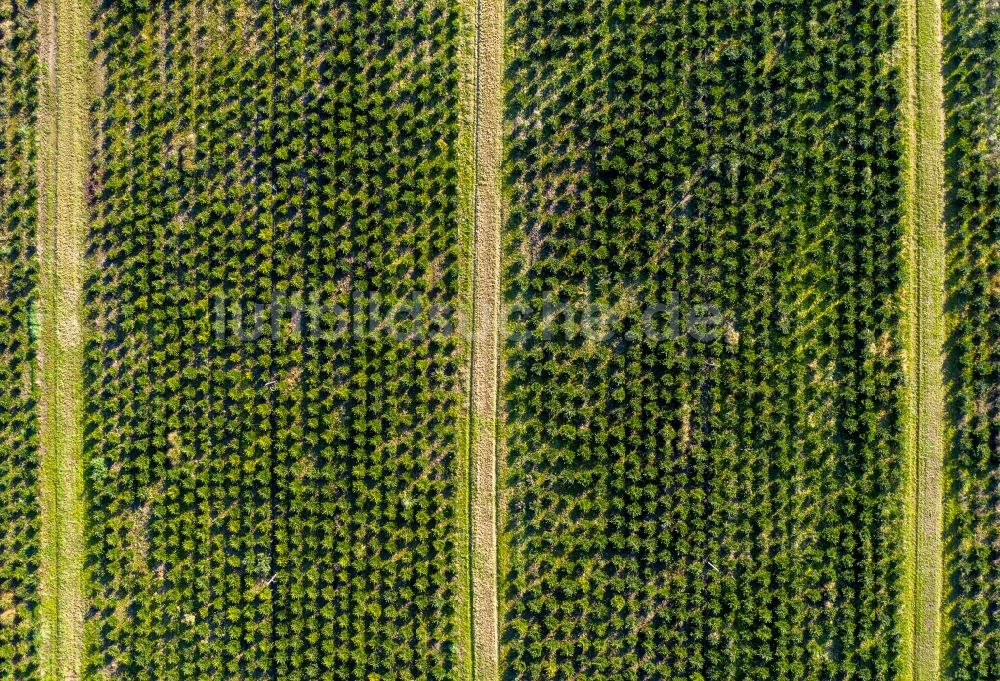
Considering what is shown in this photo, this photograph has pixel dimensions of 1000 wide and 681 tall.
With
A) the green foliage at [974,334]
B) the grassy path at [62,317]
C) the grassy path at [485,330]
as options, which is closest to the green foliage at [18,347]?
the grassy path at [62,317]

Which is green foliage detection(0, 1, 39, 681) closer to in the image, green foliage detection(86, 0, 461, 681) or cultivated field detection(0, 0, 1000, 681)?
cultivated field detection(0, 0, 1000, 681)

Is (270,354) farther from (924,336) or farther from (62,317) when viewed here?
(924,336)

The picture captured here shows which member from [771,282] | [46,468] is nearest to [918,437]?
[771,282]

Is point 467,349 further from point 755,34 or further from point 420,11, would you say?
point 755,34

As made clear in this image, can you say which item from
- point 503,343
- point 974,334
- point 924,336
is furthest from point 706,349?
point 974,334

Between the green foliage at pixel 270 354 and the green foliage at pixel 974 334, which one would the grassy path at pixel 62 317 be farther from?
the green foliage at pixel 974 334
